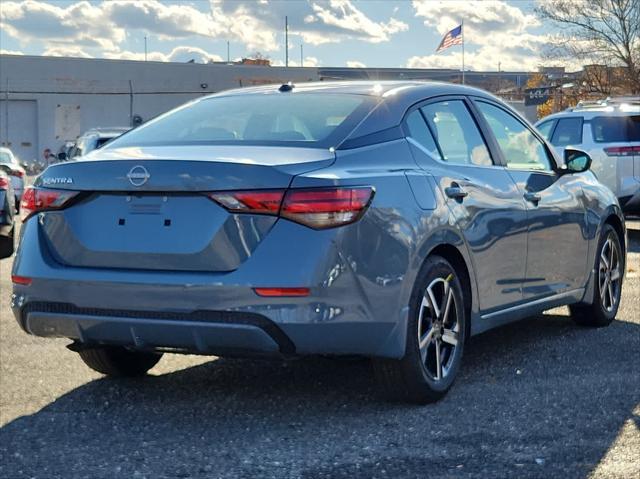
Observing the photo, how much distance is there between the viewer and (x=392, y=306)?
4.86m

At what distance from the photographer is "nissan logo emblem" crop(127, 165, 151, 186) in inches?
188

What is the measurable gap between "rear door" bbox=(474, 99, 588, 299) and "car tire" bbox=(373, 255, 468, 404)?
97 centimetres

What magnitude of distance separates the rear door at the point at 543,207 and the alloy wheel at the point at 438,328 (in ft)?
3.25

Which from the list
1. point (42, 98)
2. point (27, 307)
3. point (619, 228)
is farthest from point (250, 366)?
point (42, 98)

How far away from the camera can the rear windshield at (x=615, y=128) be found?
14.6m

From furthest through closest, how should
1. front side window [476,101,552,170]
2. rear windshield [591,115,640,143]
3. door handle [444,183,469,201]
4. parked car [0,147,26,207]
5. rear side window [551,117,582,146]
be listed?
1. parked car [0,147,26,207]
2. rear side window [551,117,582,146]
3. rear windshield [591,115,640,143]
4. front side window [476,101,552,170]
5. door handle [444,183,469,201]

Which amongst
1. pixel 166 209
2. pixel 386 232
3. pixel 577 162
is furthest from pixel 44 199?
pixel 577 162

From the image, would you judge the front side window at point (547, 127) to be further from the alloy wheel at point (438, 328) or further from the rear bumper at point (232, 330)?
the rear bumper at point (232, 330)

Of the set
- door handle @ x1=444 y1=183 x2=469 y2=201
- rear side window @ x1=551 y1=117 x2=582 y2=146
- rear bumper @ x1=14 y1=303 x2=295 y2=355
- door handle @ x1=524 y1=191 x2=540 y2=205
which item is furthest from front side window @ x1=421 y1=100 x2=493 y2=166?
rear side window @ x1=551 y1=117 x2=582 y2=146

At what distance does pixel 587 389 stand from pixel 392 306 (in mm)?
1329

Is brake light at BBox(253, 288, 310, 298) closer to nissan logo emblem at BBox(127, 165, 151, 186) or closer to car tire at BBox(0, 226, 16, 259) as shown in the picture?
nissan logo emblem at BBox(127, 165, 151, 186)

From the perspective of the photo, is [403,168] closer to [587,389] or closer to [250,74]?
[587,389]

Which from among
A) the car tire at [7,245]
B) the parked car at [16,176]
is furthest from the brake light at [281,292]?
the parked car at [16,176]

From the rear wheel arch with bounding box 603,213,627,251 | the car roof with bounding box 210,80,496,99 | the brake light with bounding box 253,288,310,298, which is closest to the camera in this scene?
the brake light with bounding box 253,288,310,298
